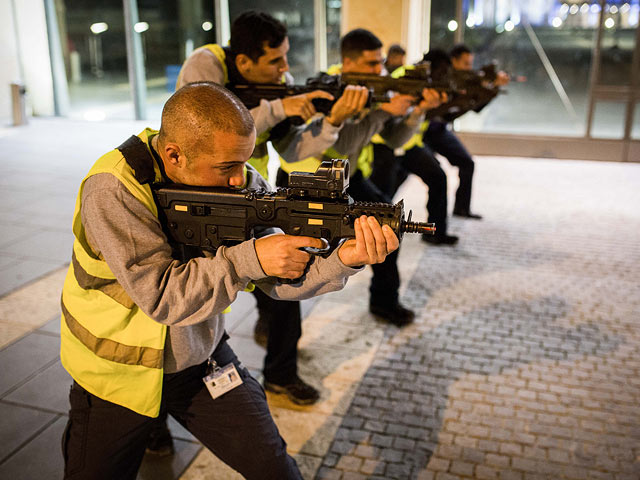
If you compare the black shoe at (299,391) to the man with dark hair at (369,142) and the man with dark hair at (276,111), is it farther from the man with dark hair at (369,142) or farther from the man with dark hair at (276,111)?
the man with dark hair at (369,142)

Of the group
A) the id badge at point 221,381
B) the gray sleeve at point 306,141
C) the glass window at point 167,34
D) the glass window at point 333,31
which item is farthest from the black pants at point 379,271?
the glass window at point 167,34

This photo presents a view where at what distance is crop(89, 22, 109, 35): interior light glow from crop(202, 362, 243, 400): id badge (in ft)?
43.7

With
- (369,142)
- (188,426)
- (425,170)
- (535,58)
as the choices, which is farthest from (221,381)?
(535,58)

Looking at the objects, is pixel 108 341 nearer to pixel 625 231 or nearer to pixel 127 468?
pixel 127 468

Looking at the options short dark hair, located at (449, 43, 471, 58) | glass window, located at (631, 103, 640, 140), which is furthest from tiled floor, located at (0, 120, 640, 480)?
glass window, located at (631, 103, 640, 140)

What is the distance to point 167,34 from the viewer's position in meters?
13.3

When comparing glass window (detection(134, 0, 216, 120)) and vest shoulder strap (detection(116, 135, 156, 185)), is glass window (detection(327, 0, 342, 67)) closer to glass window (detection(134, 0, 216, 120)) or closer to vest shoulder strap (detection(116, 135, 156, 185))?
glass window (detection(134, 0, 216, 120))

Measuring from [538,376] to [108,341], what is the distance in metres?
2.62

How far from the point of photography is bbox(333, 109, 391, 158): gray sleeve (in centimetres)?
382

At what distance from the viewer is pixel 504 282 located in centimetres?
500

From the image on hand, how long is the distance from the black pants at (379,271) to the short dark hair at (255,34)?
118cm

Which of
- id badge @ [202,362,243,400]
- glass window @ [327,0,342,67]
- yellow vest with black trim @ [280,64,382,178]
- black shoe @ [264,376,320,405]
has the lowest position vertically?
black shoe @ [264,376,320,405]

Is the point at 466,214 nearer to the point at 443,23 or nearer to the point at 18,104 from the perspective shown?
the point at 443,23

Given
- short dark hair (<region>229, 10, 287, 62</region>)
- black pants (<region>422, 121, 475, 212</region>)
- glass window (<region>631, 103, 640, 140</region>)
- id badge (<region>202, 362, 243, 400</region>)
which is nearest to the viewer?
id badge (<region>202, 362, 243, 400</region>)
